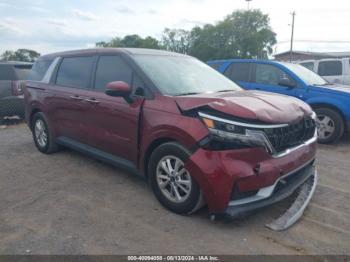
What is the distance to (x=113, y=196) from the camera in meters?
4.15

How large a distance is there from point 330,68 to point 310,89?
5.12m

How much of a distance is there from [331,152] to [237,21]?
190ft

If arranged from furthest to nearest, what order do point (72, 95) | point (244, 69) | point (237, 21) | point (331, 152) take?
point (237, 21), point (244, 69), point (331, 152), point (72, 95)

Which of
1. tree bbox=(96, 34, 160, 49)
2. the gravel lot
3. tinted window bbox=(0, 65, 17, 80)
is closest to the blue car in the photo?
the gravel lot

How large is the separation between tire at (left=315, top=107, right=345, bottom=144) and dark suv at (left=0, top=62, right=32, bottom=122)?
738 centimetres

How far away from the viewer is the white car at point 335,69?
10820mm

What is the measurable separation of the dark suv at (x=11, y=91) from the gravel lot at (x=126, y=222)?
14.4 feet

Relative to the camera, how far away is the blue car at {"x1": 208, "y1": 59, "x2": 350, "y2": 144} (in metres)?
6.67

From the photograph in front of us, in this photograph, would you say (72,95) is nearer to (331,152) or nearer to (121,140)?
(121,140)

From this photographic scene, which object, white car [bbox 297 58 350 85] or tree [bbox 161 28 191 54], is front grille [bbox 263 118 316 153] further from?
tree [bbox 161 28 191 54]

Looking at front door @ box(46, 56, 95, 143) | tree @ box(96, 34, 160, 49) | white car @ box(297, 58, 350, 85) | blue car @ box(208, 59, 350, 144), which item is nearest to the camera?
front door @ box(46, 56, 95, 143)

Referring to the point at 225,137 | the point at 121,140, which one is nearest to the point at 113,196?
the point at 121,140

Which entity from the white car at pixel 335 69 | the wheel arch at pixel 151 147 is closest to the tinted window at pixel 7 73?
the wheel arch at pixel 151 147

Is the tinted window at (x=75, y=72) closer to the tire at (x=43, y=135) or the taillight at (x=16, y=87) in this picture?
the tire at (x=43, y=135)
